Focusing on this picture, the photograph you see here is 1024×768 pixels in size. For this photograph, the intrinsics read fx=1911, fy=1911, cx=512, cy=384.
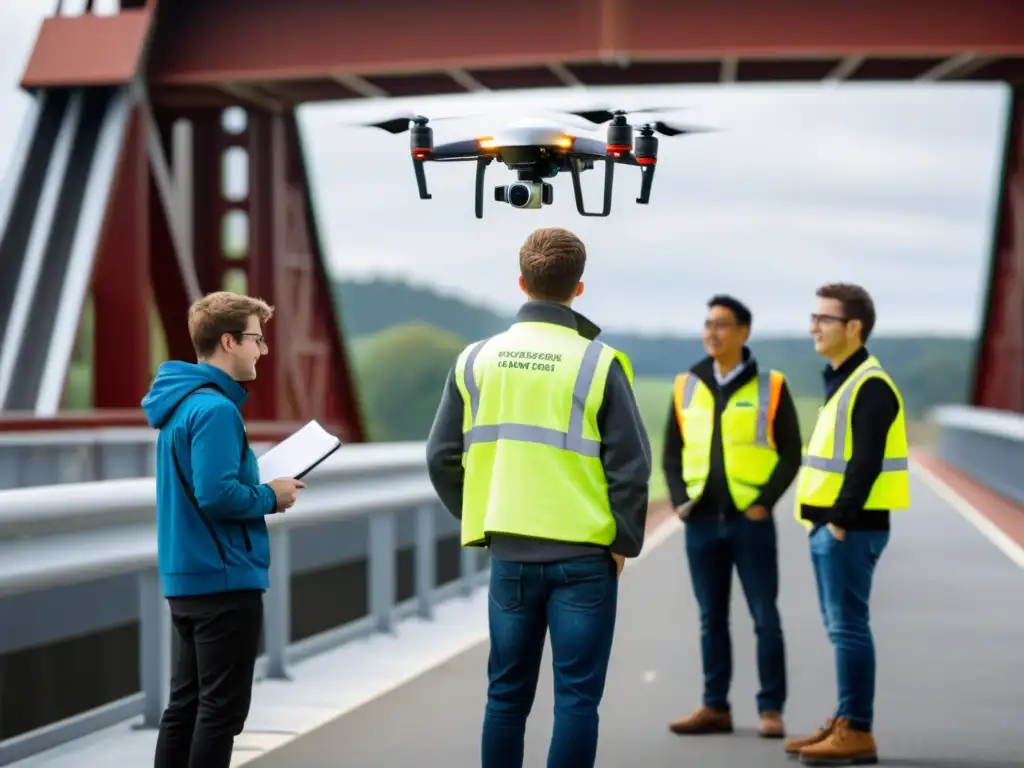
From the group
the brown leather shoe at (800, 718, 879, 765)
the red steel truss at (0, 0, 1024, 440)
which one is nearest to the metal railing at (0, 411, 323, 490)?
the red steel truss at (0, 0, 1024, 440)

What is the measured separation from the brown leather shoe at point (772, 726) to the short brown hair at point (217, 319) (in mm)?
3202

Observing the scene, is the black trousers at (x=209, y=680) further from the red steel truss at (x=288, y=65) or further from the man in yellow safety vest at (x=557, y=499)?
the red steel truss at (x=288, y=65)

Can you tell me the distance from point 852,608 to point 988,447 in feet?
65.3

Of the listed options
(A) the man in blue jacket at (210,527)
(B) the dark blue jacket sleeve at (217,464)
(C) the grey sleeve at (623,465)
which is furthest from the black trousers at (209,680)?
(C) the grey sleeve at (623,465)

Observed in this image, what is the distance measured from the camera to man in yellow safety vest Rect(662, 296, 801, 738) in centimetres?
805

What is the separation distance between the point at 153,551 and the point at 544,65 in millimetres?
11500

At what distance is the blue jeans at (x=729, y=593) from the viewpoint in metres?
8.01

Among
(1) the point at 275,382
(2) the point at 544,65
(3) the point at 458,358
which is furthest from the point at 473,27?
(3) the point at 458,358

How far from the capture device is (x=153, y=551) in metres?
7.59

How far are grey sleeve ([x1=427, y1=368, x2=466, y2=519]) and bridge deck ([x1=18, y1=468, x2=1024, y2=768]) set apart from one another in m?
1.66

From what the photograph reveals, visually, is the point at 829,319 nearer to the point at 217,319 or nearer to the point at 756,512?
the point at 756,512

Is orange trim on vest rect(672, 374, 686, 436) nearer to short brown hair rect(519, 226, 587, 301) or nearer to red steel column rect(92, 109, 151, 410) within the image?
short brown hair rect(519, 226, 587, 301)

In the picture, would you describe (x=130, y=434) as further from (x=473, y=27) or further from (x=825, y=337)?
(x=825, y=337)

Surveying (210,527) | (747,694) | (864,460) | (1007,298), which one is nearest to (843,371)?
(864,460)
